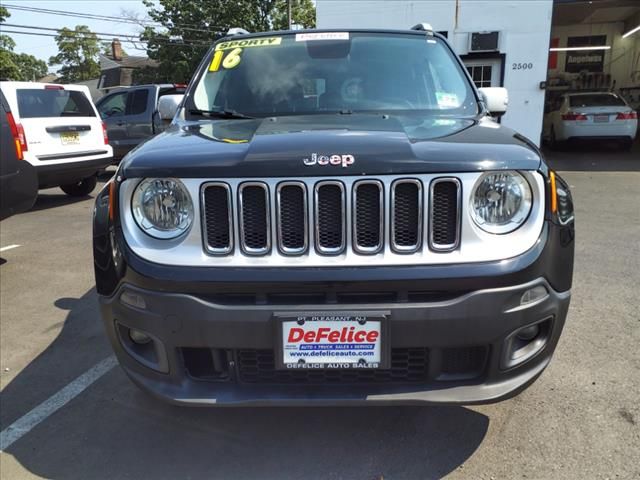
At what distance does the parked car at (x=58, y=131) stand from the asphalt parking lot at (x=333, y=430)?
5.03m

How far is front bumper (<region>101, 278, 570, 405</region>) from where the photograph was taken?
1.93 meters

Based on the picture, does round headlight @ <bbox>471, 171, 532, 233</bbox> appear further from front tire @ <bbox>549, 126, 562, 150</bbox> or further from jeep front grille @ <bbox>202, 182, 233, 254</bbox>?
front tire @ <bbox>549, 126, 562, 150</bbox>

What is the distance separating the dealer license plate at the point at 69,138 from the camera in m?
8.36

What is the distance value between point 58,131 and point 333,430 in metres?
7.47

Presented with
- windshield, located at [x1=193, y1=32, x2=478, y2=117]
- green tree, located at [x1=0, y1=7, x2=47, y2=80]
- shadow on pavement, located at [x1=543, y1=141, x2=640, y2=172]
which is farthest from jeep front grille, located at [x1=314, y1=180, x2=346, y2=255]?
green tree, located at [x1=0, y1=7, x2=47, y2=80]

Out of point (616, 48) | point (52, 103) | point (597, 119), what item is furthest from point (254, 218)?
point (616, 48)

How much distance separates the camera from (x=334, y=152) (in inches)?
78.1

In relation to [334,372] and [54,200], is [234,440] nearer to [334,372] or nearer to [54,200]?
[334,372]

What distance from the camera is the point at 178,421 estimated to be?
8.98ft

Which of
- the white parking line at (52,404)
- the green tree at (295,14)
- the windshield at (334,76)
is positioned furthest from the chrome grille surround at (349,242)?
the green tree at (295,14)

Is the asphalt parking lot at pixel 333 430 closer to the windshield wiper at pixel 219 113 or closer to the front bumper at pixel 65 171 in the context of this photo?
the windshield wiper at pixel 219 113

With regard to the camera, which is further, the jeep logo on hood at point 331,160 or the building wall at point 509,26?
the building wall at point 509,26

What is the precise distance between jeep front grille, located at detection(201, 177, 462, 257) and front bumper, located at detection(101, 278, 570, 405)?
217 mm

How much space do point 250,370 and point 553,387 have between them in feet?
5.75
